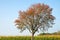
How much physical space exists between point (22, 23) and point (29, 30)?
90.6 inches

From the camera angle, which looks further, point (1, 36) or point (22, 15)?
point (1, 36)

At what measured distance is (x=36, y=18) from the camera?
157 feet

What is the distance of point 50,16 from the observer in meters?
48.6

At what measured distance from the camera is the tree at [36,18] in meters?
47.8

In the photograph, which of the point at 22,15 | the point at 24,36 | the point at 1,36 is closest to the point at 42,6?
the point at 22,15

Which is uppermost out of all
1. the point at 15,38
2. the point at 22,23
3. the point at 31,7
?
the point at 31,7

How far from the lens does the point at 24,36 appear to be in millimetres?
51031

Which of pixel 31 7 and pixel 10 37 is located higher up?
pixel 31 7

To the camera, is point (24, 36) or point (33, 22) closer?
point (33, 22)

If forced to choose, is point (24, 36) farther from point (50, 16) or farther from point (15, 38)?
point (50, 16)

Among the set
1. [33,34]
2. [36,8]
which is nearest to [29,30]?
[33,34]

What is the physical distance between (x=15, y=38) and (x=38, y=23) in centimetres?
652

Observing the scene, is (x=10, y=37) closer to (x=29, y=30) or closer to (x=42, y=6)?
(x=29, y=30)

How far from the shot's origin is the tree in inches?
1881
